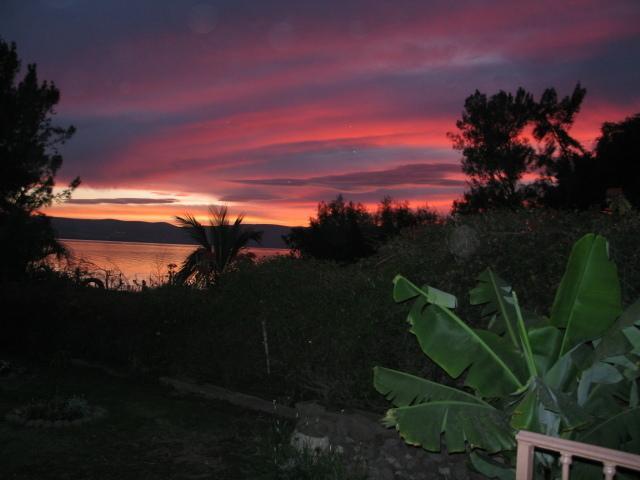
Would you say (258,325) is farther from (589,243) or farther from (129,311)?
(589,243)

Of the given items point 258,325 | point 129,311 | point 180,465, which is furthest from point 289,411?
point 129,311

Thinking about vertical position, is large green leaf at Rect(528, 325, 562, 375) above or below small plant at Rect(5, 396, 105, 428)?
above

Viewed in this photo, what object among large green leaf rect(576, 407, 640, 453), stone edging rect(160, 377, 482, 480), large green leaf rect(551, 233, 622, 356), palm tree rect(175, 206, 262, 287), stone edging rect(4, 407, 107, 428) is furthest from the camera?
palm tree rect(175, 206, 262, 287)

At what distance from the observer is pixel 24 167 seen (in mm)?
23859

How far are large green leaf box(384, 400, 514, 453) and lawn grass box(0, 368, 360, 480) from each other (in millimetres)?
1126

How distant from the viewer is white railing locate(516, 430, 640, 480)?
322cm

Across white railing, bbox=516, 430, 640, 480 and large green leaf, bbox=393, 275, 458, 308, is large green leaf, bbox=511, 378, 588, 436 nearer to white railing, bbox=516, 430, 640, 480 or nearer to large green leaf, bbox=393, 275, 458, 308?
white railing, bbox=516, 430, 640, 480

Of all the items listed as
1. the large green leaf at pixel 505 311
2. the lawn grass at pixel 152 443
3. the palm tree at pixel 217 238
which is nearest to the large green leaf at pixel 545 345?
the large green leaf at pixel 505 311

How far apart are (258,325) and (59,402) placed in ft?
10.2

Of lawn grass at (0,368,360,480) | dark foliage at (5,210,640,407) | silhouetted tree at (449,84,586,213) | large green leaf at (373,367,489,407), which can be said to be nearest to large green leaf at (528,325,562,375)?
large green leaf at (373,367,489,407)

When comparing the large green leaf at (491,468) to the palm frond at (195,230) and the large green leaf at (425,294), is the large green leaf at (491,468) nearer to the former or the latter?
the large green leaf at (425,294)

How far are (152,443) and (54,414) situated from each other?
1770 millimetres

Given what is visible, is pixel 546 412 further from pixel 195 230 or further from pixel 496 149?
pixel 496 149

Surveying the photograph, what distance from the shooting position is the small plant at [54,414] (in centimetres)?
809
